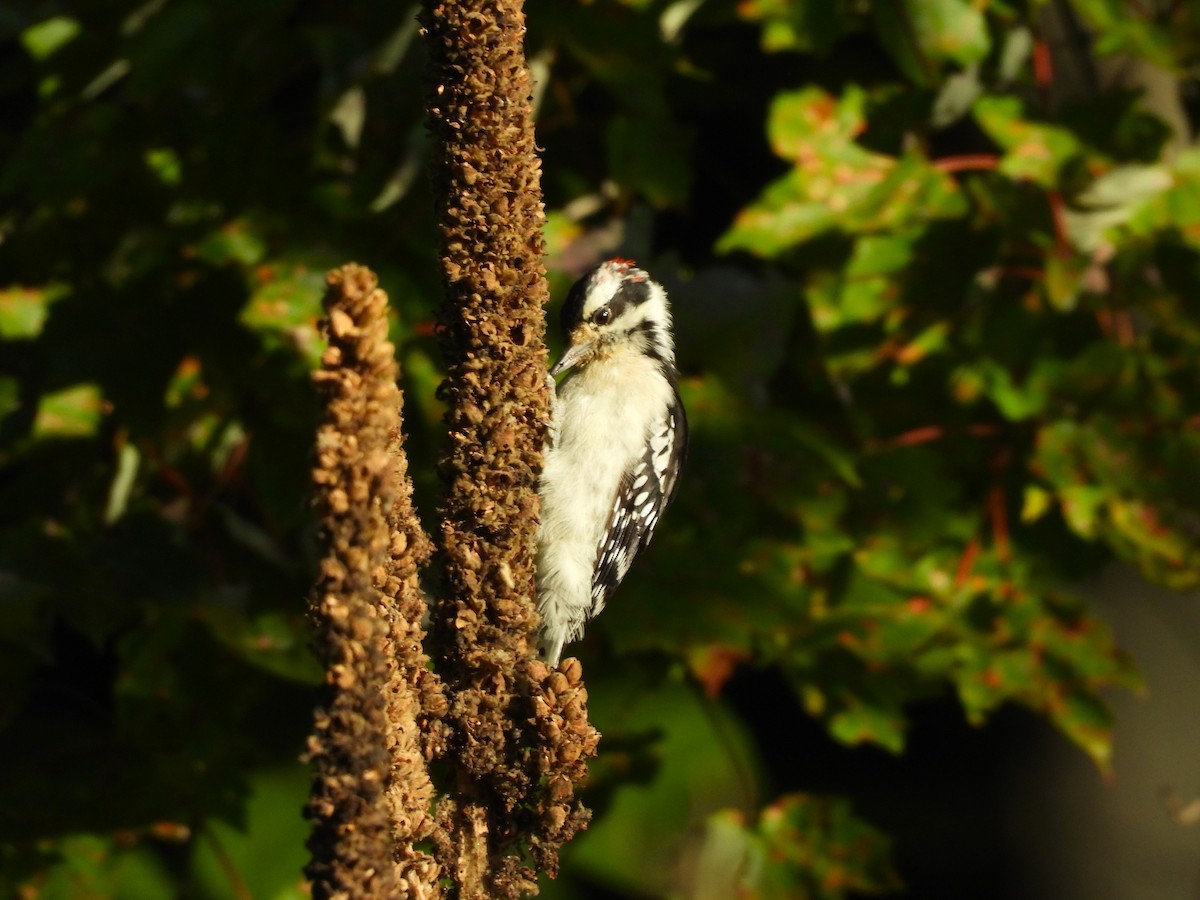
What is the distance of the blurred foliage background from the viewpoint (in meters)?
2.78

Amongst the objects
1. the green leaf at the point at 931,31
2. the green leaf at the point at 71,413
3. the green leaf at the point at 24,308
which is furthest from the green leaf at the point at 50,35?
the green leaf at the point at 931,31

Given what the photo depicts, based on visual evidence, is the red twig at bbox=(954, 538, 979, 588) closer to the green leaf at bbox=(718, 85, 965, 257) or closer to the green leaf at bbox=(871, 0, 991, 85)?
the green leaf at bbox=(718, 85, 965, 257)

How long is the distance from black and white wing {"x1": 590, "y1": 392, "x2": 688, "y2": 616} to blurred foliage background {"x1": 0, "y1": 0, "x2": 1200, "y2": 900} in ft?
0.57

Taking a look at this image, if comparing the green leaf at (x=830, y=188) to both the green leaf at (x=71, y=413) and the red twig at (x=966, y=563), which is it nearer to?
the red twig at (x=966, y=563)

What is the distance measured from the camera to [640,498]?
10.3 ft

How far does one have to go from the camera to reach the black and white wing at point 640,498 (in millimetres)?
3045

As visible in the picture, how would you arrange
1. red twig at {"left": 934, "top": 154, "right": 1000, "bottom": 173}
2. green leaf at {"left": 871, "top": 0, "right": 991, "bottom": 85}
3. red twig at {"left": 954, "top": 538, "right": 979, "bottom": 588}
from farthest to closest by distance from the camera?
red twig at {"left": 954, "top": 538, "right": 979, "bottom": 588} → red twig at {"left": 934, "top": 154, "right": 1000, "bottom": 173} → green leaf at {"left": 871, "top": 0, "right": 991, "bottom": 85}

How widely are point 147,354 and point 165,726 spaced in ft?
2.82

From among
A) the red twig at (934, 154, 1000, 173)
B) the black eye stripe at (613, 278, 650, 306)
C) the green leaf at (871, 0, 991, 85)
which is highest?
→ the green leaf at (871, 0, 991, 85)

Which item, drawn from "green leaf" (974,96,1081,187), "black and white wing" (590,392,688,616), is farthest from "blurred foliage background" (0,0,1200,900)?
"black and white wing" (590,392,688,616)

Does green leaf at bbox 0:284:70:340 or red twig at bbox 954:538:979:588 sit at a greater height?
green leaf at bbox 0:284:70:340

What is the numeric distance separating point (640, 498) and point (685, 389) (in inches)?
14.0

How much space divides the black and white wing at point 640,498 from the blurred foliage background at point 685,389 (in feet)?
0.57

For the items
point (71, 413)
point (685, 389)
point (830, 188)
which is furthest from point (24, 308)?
point (830, 188)
